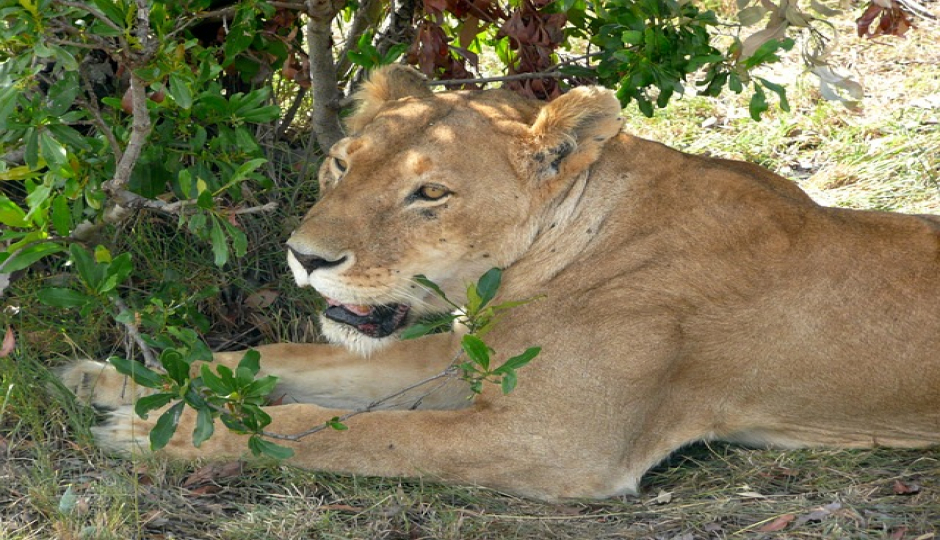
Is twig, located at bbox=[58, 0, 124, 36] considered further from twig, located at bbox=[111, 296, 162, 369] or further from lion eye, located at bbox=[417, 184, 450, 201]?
lion eye, located at bbox=[417, 184, 450, 201]

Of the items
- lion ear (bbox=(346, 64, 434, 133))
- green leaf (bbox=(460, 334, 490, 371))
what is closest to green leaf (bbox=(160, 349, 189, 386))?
green leaf (bbox=(460, 334, 490, 371))

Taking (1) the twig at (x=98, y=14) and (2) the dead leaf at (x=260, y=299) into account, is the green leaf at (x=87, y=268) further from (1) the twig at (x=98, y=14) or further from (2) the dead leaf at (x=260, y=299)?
(2) the dead leaf at (x=260, y=299)

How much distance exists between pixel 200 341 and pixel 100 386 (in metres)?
0.70

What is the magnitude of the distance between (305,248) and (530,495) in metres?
1.10

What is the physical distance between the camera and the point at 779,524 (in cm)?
369

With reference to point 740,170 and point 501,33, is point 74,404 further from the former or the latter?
point 740,170

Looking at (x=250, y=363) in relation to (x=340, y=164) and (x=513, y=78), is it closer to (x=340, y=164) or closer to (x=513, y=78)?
(x=340, y=164)

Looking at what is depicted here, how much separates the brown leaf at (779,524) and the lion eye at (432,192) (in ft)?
4.83

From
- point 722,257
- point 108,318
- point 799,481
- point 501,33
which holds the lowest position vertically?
point 108,318

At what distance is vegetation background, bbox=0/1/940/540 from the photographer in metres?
3.59

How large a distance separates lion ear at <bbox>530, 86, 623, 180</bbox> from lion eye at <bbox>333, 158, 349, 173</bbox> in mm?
643

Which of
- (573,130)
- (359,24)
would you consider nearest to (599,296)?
(573,130)

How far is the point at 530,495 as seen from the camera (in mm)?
3898

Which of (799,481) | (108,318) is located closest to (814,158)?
(799,481)
